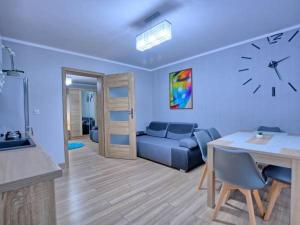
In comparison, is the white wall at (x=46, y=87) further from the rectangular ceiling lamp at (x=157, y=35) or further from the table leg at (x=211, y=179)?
the table leg at (x=211, y=179)

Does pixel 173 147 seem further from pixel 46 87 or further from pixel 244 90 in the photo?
pixel 46 87

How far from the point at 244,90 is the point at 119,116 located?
2.73 m

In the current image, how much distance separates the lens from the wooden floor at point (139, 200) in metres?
1.69

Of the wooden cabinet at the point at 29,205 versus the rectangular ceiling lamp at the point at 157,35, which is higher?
the rectangular ceiling lamp at the point at 157,35

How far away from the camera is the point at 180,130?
394 cm

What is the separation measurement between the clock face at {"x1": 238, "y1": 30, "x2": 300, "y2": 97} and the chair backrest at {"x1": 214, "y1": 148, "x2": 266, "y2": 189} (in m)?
2.00

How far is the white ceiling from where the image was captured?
6.36ft

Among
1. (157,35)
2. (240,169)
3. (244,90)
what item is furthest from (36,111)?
(244,90)

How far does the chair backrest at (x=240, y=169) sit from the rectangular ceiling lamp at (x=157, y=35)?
1497 mm

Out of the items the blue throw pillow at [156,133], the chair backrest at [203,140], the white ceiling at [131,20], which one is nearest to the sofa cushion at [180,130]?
the blue throw pillow at [156,133]

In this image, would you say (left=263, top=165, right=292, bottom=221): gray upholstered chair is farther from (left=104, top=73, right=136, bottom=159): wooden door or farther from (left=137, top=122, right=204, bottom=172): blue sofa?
(left=104, top=73, right=136, bottom=159): wooden door

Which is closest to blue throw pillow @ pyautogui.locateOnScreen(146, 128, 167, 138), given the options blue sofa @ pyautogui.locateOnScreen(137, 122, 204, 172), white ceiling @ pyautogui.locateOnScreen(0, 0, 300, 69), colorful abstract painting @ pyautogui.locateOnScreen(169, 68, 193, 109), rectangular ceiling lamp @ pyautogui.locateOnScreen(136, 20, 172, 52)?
blue sofa @ pyautogui.locateOnScreen(137, 122, 204, 172)

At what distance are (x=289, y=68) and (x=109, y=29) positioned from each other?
2.98 metres

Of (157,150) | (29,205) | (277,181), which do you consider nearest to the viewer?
(29,205)
